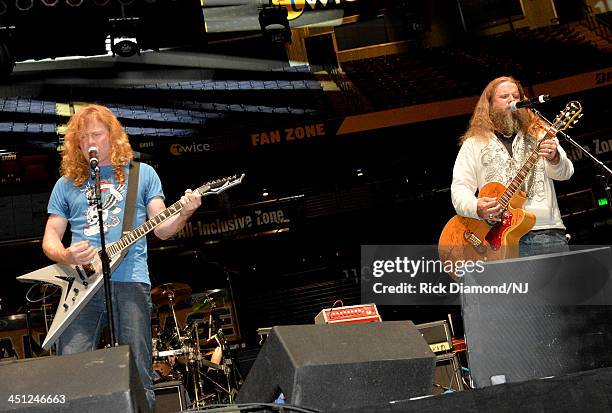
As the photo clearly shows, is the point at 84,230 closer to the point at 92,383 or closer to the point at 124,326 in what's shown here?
the point at 124,326

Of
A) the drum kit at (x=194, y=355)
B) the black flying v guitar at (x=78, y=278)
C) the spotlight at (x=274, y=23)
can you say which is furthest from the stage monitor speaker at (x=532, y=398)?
the spotlight at (x=274, y=23)

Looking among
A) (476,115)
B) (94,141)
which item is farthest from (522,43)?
(94,141)

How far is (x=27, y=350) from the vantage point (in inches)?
376

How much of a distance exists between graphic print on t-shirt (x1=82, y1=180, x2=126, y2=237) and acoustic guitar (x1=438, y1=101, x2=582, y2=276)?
1751 mm

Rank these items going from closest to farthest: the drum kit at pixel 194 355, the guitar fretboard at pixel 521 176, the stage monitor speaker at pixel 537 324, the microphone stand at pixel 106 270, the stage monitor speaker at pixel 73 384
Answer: the stage monitor speaker at pixel 73 384 → the stage monitor speaker at pixel 537 324 → the microphone stand at pixel 106 270 → the guitar fretboard at pixel 521 176 → the drum kit at pixel 194 355

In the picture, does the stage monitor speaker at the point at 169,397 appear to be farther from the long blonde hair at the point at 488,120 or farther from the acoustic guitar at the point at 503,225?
the long blonde hair at the point at 488,120

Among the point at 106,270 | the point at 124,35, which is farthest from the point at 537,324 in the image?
the point at 124,35

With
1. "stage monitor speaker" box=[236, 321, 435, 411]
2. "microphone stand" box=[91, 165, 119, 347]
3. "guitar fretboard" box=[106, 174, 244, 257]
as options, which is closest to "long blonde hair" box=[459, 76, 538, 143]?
"guitar fretboard" box=[106, 174, 244, 257]

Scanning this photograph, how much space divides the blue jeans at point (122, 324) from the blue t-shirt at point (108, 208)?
11 cm

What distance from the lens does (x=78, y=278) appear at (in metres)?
4.05

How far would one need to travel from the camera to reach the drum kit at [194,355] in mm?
7891

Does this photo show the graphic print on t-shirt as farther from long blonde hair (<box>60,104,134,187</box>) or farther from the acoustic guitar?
the acoustic guitar

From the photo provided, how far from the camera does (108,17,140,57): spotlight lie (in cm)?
971

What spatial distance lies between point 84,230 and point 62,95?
9.20 m
